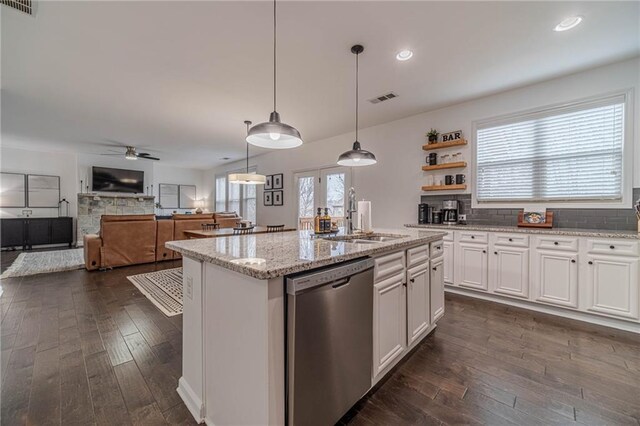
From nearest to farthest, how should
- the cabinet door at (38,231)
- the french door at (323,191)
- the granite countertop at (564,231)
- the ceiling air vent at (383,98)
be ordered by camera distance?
the granite countertop at (564,231), the ceiling air vent at (383,98), the french door at (323,191), the cabinet door at (38,231)

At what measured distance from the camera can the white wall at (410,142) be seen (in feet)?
9.51

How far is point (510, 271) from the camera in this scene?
10.1 feet

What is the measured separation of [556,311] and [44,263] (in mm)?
8361

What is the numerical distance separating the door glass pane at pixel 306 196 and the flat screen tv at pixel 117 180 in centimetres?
601

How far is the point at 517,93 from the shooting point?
11.2ft

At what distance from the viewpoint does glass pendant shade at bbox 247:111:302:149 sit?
1.81 meters

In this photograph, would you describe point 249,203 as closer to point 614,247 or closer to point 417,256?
point 417,256

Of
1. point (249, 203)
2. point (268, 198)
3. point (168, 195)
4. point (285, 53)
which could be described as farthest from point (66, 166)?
point (285, 53)

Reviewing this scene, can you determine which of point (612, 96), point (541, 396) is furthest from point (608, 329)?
point (612, 96)

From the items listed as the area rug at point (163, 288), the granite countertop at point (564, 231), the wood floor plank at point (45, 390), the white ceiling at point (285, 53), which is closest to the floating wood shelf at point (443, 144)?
the white ceiling at point (285, 53)

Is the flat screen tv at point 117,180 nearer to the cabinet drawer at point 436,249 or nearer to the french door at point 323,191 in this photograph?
the french door at point 323,191

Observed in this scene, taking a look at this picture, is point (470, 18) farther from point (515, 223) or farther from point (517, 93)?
point (515, 223)

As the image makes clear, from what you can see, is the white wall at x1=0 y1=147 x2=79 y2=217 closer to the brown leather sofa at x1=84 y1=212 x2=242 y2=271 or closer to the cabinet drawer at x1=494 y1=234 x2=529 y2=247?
the brown leather sofa at x1=84 y1=212 x2=242 y2=271

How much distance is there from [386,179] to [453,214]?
4.44 feet
